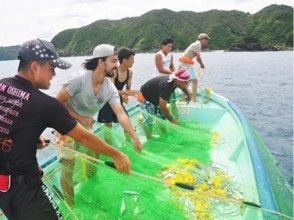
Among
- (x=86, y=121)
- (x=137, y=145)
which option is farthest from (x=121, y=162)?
(x=86, y=121)

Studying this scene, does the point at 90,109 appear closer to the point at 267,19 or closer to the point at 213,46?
the point at 213,46

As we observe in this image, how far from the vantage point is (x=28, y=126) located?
2367mm

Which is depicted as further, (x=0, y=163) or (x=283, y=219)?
(x=283, y=219)

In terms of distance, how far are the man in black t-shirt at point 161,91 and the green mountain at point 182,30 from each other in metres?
107

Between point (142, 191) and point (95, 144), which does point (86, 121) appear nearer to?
point (142, 191)

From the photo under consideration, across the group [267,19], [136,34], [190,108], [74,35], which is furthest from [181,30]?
[190,108]

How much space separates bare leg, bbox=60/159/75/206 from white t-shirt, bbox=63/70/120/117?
845mm

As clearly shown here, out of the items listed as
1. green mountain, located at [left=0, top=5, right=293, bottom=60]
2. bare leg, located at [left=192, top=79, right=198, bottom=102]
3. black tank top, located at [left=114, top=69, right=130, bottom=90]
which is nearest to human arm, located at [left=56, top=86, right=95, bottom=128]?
black tank top, located at [left=114, top=69, right=130, bottom=90]

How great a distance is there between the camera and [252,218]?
3.54 meters

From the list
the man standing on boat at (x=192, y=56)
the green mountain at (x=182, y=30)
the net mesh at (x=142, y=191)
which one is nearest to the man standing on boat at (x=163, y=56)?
the man standing on boat at (x=192, y=56)

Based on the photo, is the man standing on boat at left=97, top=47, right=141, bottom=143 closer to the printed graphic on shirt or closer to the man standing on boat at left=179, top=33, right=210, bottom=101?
the printed graphic on shirt

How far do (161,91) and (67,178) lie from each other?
2.89 m

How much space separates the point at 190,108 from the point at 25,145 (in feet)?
24.2

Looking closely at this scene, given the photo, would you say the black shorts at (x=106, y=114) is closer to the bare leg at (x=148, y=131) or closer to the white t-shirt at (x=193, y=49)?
the bare leg at (x=148, y=131)
